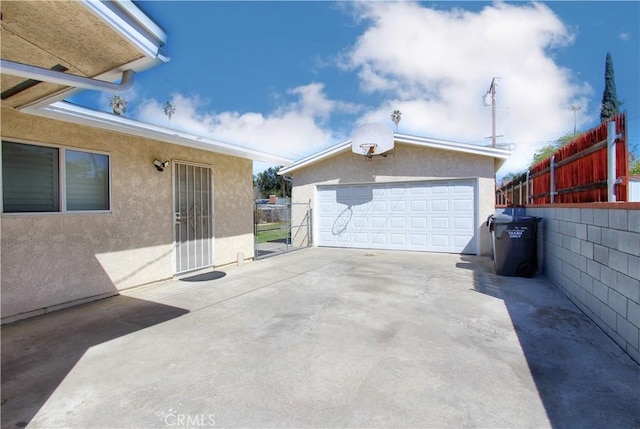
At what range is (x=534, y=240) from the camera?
276 inches

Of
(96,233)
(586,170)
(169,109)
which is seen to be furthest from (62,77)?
(169,109)

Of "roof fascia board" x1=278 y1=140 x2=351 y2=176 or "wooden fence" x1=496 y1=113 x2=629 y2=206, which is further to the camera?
"roof fascia board" x1=278 y1=140 x2=351 y2=176

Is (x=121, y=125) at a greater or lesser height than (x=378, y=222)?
greater

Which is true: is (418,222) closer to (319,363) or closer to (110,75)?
(319,363)

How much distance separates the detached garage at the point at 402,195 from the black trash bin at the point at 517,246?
3.14 metres

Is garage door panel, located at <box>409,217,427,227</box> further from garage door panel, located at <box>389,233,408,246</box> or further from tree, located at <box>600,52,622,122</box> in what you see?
tree, located at <box>600,52,622,122</box>

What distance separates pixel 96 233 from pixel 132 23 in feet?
13.5

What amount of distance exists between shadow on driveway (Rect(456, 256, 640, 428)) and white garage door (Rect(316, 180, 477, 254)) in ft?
17.3

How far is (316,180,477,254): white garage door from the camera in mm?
10547

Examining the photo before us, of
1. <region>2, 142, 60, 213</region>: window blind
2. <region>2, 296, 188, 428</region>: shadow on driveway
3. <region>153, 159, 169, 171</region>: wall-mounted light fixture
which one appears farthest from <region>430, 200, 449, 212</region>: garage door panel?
<region>2, 142, 60, 213</region>: window blind

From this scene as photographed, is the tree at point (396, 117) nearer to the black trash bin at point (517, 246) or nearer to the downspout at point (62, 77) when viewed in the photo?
the black trash bin at point (517, 246)

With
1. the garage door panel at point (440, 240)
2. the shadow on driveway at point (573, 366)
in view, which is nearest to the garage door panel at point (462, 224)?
the garage door panel at point (440, 240)

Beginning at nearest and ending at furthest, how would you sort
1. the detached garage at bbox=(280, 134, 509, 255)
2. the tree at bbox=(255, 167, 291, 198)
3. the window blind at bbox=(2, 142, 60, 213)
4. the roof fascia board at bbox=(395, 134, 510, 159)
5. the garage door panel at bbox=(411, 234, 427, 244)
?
the window blind at bbox=(2, 142, 60, 213) < the roof fascia board at bbox=(395, 134, 510, 159) < the detached garage at bbox=(280, 134, 509, 255) < the garage door panel at bbox=(411, 234, 427, 244) < the tree at bbox=(255, 167, 291, 198)

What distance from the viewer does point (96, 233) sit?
5609mm
